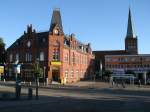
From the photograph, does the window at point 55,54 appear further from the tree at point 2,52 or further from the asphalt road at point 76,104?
the asphalt road at point 76,104

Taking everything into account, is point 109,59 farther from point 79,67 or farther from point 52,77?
point 52,77

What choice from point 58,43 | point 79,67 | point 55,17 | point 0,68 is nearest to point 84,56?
point 79,67

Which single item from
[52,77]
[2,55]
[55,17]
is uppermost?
[55,17]

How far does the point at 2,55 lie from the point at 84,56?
2386 cm

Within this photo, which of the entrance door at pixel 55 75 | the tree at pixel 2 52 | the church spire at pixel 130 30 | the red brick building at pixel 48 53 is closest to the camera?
the red brick building at pixel 48 53

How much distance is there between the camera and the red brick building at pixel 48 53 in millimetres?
78438

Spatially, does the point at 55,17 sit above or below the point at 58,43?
above

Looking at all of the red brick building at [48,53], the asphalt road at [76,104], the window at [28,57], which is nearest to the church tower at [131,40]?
the red brick building at [48,53]

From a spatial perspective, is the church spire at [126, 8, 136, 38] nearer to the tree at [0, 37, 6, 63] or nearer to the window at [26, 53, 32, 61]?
the tree at [0, 37, 6, 63]

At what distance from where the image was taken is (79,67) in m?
94.4

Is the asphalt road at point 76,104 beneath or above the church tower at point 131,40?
beneath

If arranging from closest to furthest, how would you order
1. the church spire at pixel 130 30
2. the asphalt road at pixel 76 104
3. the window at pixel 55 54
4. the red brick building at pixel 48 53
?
the asphalt road at pixel 76 104 → the red brick building at pixel 48 53 → the window at pixel 55 54 → the church spire at pixel 130 30

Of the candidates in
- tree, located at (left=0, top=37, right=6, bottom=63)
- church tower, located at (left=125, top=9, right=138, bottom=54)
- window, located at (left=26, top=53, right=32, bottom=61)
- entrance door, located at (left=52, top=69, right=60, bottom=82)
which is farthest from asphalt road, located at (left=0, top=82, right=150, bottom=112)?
church tower, located at (left=125, top=9, right=138, bottom=54)

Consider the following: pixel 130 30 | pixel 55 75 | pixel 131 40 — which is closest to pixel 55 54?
pixel 55 75
